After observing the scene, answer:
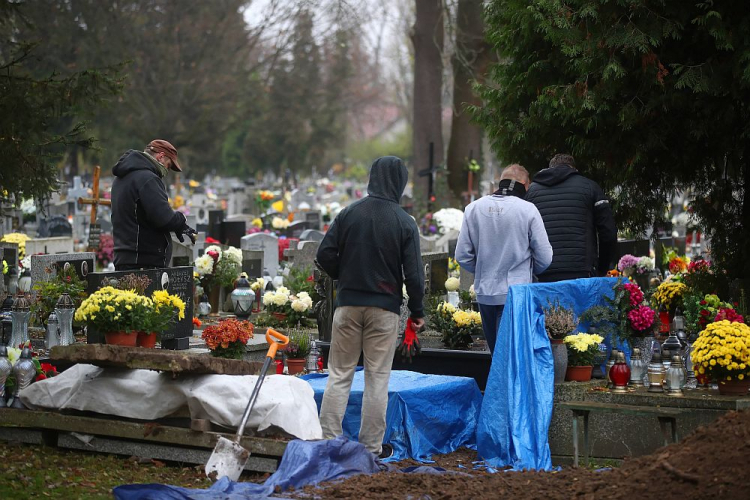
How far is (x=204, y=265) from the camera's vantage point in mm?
13500

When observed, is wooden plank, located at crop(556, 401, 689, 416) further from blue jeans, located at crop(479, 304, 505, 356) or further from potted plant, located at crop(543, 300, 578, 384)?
blue jeans, located at crop(479, 304, 505, 356)

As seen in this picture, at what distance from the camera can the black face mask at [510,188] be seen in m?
8.53

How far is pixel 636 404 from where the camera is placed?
7.71 m

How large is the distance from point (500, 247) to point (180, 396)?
2.55m

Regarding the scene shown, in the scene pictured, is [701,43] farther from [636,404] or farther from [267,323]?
[267,323]

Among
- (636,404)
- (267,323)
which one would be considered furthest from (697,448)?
(267,323)

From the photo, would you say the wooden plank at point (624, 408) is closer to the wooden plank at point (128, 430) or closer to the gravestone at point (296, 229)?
the wooden plank at point (128, 430)

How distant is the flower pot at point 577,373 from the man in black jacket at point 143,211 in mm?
3314

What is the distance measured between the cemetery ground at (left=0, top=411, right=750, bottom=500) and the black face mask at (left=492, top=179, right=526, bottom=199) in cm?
200

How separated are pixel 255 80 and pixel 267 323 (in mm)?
39539

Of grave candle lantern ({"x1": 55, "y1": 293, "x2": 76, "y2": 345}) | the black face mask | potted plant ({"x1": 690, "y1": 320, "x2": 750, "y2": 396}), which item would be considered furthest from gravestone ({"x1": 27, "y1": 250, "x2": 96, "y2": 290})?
potted plant ({"x1": 690, "y1": 320, "x2": 750, "y2": 396})

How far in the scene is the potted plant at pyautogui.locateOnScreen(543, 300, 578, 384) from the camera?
7.97 m

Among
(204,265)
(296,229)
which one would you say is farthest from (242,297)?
(296,229)

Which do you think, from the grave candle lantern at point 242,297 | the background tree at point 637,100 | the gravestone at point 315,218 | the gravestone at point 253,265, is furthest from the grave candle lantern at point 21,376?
the gravestone at point 315,218
